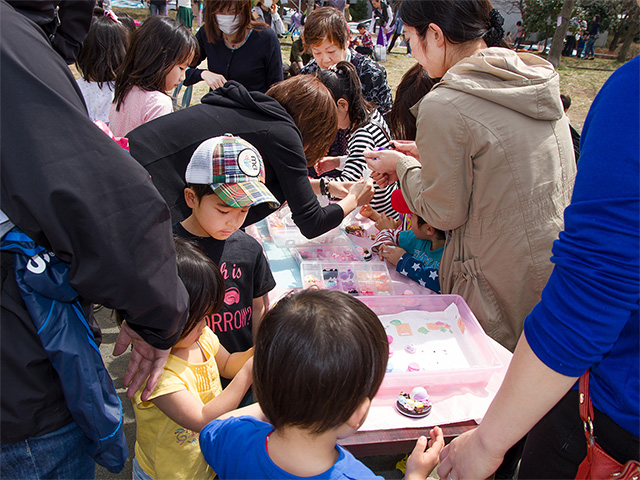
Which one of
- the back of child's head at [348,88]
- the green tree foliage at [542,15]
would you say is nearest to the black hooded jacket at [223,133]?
the back of child's head at [348,88]

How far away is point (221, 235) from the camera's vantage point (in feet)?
5.17

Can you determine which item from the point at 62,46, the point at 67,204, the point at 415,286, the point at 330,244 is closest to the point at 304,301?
the point at 67,204

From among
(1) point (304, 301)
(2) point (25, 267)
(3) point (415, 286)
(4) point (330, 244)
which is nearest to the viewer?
(2) point (25, 267)

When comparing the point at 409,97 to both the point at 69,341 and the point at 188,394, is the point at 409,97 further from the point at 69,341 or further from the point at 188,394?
the point at 69,341

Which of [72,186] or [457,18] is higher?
[457,18]

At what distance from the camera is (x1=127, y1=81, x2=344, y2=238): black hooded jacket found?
1692 mm

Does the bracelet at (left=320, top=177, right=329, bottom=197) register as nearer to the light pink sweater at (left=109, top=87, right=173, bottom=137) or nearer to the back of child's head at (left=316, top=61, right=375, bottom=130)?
the back of child's head at (left=316, top=61, right=375, bottom=130)

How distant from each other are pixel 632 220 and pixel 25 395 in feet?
3.74

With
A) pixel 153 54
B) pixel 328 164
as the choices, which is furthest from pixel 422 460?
pixel 153 54

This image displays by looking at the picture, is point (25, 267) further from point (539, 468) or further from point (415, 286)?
point (415, 286)

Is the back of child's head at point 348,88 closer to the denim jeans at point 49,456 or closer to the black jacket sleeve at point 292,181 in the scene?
the black jacket sleeve at point 292,181

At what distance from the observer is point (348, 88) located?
2.72 metres

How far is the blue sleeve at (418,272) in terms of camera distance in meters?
2.07

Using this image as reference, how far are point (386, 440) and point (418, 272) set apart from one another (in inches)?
37.2
